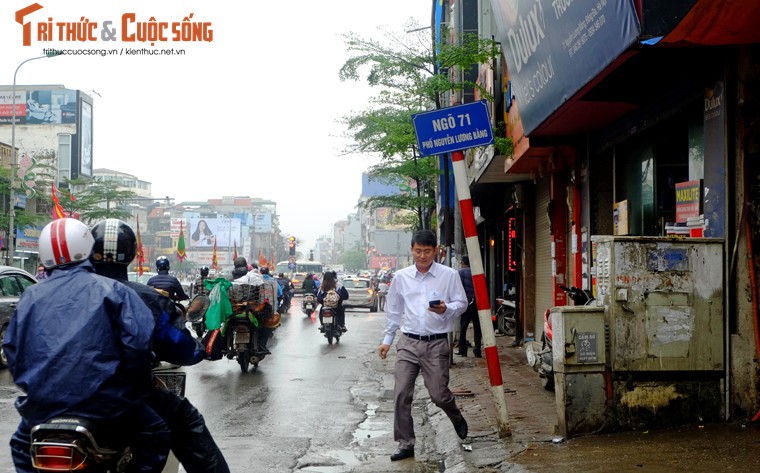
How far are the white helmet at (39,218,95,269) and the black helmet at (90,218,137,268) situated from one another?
17.1 inches

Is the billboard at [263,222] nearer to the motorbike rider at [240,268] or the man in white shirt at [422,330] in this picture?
the motorbike rider at [240,268]

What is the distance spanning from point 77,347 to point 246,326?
1008 cm

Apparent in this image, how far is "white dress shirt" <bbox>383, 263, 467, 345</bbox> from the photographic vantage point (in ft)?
23.1

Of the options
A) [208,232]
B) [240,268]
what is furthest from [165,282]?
[208,232]

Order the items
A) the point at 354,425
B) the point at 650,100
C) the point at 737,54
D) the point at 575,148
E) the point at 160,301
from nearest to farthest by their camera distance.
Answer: the point at 160,301
the point at 737,54
the point at 354,425
the point at 650,100
the point at 575,148

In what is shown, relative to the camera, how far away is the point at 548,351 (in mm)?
9938

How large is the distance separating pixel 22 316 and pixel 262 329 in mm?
10507

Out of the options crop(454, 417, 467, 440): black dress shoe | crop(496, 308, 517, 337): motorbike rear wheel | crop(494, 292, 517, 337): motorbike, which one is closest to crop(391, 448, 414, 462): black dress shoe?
crop(454, 417, 467, 440): black dress shoe

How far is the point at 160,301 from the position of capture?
4.23 metres

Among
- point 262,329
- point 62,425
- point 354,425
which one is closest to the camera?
point 62,425

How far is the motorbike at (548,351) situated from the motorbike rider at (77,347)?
6227 millimetres

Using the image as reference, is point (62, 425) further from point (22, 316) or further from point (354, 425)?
point (354, 425)

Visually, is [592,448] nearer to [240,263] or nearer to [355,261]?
[240,263]

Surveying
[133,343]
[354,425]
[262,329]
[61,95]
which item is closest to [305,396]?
[354,425]
